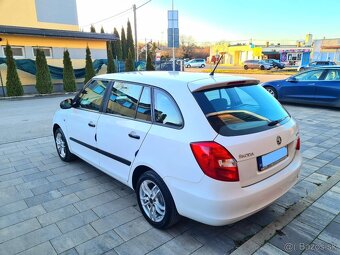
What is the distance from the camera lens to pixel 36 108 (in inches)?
422

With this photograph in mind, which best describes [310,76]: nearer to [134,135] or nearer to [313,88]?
[313,88]

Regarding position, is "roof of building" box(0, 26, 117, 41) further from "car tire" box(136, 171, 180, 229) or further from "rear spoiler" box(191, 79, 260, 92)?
"rear spoiler" box(191, 79, 260, 92)

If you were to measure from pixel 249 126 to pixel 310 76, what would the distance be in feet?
27.3

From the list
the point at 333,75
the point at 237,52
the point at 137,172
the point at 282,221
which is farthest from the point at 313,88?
the point at 237,52

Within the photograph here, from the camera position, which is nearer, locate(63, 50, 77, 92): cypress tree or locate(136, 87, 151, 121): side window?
locate(136, 87, 151, 121): side window

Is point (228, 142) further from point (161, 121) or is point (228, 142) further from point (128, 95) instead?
point (128, 95)

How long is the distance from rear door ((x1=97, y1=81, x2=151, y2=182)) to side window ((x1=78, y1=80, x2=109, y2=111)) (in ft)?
0.79

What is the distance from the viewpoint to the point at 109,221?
2898 millimetres

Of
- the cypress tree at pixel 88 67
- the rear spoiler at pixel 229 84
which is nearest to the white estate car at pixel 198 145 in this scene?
the rear spoiler at pixel 229 84

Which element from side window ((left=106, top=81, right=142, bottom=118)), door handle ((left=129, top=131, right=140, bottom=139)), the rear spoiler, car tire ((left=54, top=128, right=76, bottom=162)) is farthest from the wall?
the rear spoiler

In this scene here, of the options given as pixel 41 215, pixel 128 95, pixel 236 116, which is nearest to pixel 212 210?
pixel 236 116

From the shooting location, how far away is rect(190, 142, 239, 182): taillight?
7.07 ft

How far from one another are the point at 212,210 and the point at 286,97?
29.2 ft

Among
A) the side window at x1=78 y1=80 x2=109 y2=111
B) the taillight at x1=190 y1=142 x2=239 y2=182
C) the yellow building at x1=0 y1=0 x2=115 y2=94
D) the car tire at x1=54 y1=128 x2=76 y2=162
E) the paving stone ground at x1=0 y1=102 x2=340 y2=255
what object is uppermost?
the yellow building at x1=0 y1=0 x2=115 y2=94
